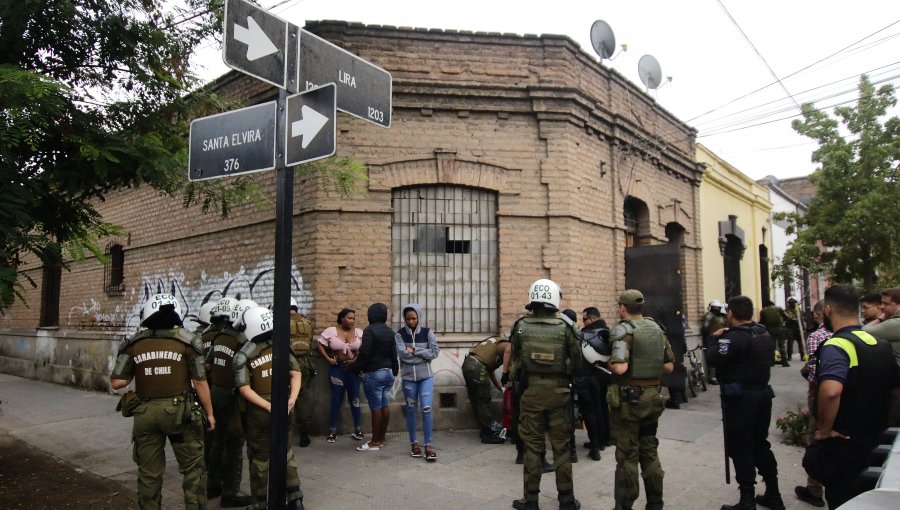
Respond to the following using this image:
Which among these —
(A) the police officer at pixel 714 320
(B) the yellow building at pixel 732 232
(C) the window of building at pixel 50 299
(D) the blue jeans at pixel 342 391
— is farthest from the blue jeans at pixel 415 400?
(C) the window of building at pixel 50 299

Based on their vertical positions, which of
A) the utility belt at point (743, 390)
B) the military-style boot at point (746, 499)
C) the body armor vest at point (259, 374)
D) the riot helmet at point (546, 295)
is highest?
the riot helmet at point (546, 295)

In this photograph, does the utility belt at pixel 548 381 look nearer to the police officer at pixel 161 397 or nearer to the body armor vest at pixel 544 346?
the body armor vest at pixel 544 346

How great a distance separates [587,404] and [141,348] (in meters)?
4.68

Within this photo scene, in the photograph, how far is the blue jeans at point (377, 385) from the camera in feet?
22.9

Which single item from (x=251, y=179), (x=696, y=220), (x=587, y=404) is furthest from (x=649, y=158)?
(x=251, y=179)

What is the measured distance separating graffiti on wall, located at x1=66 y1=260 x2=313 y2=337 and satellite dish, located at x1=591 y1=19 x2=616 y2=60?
20.9ft

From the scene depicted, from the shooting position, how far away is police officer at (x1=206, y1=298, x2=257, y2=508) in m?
5.50

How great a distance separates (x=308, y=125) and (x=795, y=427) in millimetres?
6978

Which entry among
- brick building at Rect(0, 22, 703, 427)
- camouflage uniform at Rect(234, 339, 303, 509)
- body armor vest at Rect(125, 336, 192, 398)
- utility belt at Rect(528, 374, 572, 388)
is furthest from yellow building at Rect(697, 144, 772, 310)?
body armor vest at Rect(125, 336, 192, 398)

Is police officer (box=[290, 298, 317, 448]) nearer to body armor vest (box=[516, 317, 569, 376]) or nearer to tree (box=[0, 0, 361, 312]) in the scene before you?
tree (box=[0, 0, 361, 312])

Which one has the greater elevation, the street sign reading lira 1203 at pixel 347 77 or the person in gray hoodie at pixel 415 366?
the street sign reading lira 1203 at pixel 347 77

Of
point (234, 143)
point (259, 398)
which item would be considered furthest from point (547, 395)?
point (234, 143)

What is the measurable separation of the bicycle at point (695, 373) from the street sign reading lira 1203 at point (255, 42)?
9054 mm

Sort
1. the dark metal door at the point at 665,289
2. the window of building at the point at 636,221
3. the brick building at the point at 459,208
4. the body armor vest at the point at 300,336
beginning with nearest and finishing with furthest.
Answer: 1. the body armor vest at the point at 300,336
2. the brick building at the point at 459,208
3. the dark metal door at the point at 665,289
4. the window of building at the point at 636,221
